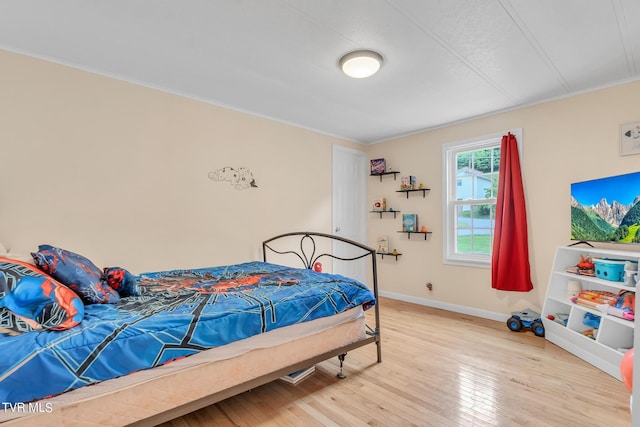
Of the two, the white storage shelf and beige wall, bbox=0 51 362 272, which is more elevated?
beige wall, bbox=0 51 362 272

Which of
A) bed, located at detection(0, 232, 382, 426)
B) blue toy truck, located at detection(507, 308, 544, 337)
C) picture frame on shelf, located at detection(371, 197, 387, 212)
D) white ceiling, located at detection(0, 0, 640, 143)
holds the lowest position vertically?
blue toy truck, located at detection(507, 308, 544, 337)

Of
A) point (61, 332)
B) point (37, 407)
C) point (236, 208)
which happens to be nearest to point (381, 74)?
point (236, 208)

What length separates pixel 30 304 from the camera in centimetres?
125

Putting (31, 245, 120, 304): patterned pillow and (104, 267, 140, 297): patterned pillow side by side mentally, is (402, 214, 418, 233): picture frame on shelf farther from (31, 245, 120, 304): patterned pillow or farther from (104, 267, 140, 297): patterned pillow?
(31, 245, 120, 304): patterned pillow

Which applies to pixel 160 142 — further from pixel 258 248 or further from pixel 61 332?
pixel 61 332

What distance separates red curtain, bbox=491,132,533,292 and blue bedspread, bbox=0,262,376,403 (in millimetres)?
1845

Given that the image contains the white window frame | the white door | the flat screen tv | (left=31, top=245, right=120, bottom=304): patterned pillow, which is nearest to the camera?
(left=31, top=245, right=120, bottom=304): patterned pillow

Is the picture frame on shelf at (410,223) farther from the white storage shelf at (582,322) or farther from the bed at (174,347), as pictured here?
the bed at (174,347)

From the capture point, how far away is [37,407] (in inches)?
44.5

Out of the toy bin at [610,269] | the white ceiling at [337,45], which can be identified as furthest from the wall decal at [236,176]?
the toy bin at [610,269]

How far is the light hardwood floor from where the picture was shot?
177 centimetres

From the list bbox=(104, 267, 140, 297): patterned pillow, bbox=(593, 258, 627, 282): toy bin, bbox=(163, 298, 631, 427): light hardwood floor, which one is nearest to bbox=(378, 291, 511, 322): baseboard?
bbox=(163, 298, 631, 427): light hardwood floor

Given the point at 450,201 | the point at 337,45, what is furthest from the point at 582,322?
the point at 337,45

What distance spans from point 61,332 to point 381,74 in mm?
2578
